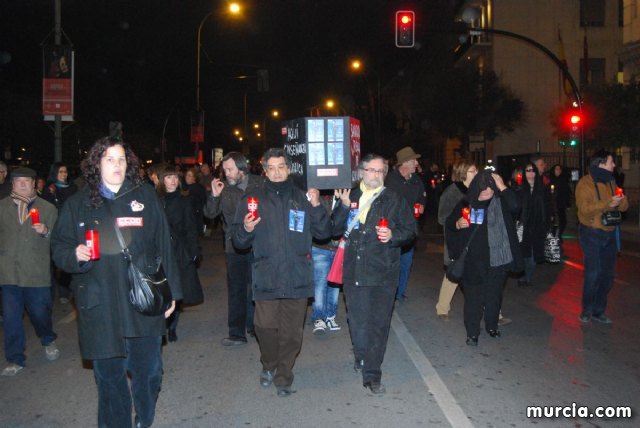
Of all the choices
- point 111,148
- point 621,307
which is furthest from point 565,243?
point 111,148

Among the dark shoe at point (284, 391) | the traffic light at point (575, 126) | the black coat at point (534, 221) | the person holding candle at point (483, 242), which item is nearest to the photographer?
the dark shoe at point (284, 391)

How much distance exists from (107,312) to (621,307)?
7.34m

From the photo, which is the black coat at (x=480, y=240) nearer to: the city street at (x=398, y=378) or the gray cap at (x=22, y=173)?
the city street at (x=398, y=378)

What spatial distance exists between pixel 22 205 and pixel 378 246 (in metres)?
3.46

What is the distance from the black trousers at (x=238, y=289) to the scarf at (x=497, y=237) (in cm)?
256

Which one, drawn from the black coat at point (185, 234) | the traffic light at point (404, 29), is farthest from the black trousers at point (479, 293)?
the traffic light at point (404, 29)

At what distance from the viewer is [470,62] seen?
45875mm

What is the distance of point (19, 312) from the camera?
6.45 m

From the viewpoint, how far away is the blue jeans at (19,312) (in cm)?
637

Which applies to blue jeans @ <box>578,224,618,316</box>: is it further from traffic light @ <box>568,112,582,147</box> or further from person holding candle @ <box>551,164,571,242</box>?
traffic light @ <box>568,112,582,147</box>

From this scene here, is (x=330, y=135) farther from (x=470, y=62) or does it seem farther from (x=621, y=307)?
(x=470, y=62)

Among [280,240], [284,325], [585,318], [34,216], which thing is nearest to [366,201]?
[280,240]

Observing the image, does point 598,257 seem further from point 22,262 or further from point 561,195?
point 561,195

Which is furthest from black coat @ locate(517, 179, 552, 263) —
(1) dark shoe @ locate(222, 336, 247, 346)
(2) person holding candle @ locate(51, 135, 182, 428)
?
(2) person holding candle @ locate(51, 135, 182, 428)
